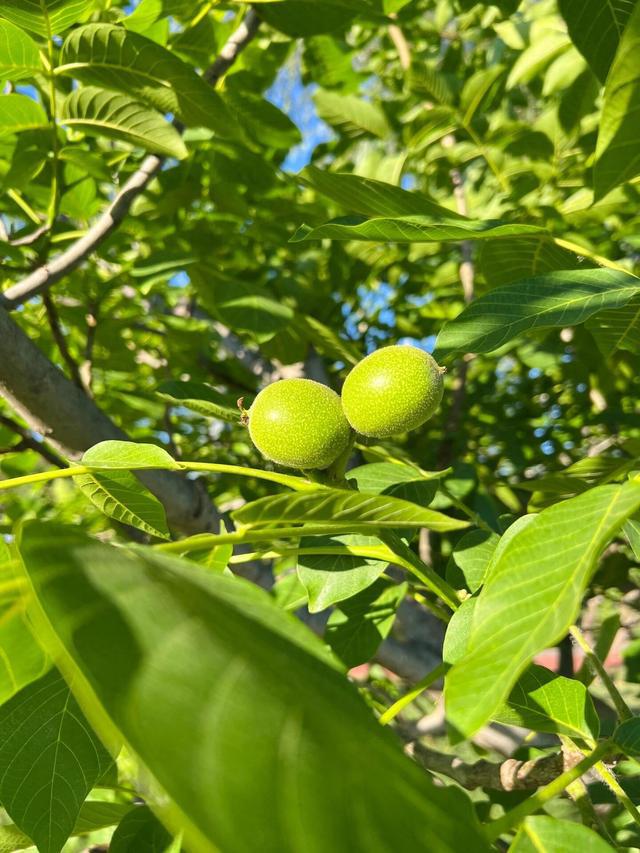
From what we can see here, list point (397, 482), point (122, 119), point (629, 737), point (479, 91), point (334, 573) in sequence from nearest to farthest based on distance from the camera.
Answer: point (629, 737) < point (334, 573) < point (397, 482) < point (122, 119) < point (479, 91)

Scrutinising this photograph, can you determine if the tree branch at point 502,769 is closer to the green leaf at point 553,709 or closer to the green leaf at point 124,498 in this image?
the green leaf at point 553,709

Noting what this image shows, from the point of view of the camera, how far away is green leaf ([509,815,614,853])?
60 centimetres

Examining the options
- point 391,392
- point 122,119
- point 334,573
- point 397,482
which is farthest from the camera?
point 122,119

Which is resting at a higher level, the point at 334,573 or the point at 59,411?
the point at 59,411

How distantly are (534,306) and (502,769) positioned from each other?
32.1 inches

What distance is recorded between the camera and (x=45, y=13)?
1296mm

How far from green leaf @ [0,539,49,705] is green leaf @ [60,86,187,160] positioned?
0.99 metres

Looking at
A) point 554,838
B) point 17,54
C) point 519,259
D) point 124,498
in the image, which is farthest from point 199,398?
point 554,838

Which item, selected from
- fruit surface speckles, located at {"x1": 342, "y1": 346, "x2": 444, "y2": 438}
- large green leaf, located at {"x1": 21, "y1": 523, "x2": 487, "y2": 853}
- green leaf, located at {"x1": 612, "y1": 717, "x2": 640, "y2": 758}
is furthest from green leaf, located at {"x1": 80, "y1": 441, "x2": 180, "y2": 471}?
green leaf, located at {"x1": 612, "y1": 717, "x2": 640, "y2": 758}

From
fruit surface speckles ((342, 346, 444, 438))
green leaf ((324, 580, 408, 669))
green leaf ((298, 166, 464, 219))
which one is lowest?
green leaf ((324, 580, 408, 669))

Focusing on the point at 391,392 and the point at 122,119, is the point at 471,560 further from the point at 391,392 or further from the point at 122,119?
the point at 122,119

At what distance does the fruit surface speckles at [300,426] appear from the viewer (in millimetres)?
933

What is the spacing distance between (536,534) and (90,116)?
128 cm

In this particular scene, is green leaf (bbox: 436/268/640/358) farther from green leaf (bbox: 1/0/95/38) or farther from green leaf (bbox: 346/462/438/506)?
green leaf (bbox: 1/0/95/38)
